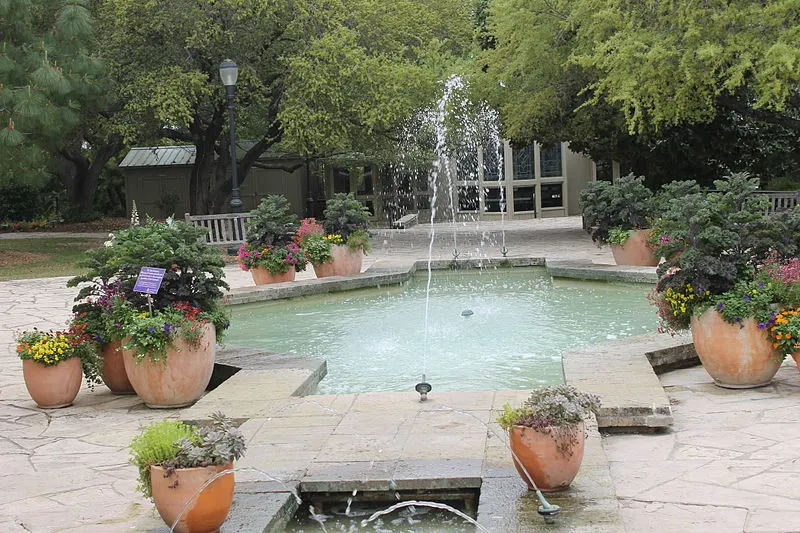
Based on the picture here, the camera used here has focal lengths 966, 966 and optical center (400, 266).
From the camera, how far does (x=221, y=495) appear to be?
4.43 metres

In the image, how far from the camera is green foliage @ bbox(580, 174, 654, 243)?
13.8 m

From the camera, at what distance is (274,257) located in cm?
1341

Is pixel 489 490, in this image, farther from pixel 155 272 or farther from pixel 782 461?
pixel 155 272

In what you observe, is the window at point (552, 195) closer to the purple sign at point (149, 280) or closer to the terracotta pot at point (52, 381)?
the terracotta pot at point (52, 381)

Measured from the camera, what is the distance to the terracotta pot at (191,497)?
4.36 metres

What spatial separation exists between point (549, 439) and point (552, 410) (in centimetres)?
15

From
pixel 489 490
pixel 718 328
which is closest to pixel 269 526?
pixel 489 490

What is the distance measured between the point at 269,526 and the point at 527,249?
50.6 ft

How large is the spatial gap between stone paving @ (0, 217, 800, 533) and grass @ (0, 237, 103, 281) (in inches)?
409

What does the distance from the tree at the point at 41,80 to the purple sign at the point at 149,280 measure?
12.5 meters

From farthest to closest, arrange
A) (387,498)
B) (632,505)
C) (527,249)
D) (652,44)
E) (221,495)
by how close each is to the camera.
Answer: (527,249)
(652,44)
(387,498)
(632,505)
(221,495)

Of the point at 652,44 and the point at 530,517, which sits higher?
the point at 652,44

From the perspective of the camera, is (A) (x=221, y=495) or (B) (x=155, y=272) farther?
(B) (x=155, y=272)

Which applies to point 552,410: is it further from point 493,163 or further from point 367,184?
point 367,184
